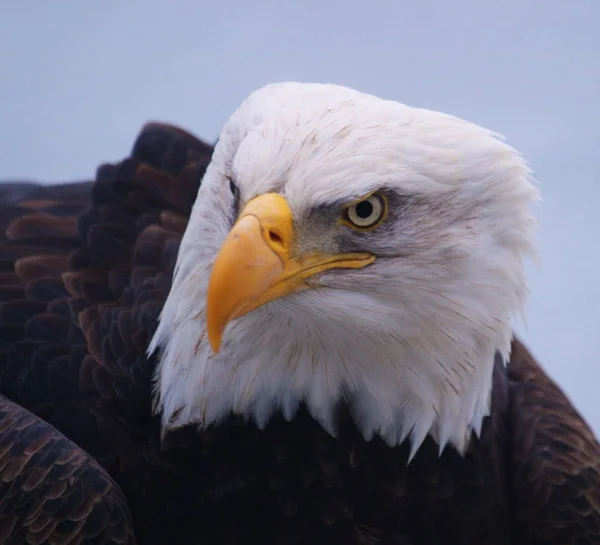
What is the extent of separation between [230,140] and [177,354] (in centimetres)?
39

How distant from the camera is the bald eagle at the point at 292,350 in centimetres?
158

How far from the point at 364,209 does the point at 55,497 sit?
2.51 ft

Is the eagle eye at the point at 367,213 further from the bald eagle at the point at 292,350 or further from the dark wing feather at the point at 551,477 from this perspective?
the dark wing feather at the point at 551,477

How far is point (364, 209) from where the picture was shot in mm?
1576

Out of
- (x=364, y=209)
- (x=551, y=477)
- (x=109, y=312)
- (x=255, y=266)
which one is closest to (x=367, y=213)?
(x=364, y=209)

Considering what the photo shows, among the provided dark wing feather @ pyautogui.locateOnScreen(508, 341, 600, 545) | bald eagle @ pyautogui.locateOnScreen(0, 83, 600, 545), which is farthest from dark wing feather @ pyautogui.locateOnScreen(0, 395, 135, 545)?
dark wing feather @ pyautogui.locateOnScreen(508, 341, 600, 545)

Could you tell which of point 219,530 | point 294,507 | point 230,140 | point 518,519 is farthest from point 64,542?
point 518,519

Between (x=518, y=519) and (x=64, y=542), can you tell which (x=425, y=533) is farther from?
(x=64, y=542)

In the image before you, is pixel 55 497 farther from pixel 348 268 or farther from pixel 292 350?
pixel 348 268

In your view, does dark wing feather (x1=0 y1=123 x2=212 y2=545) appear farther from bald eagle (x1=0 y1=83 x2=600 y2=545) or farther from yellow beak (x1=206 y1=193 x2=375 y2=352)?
yellow beak (x1=206 y1=193 x2=375 y2=352)

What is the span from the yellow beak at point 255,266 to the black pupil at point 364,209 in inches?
3.8

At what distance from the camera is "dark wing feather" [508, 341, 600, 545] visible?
6.75 feet

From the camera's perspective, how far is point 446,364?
5.65ft

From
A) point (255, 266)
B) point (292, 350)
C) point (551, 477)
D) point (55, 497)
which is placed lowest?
point (55, 497)
